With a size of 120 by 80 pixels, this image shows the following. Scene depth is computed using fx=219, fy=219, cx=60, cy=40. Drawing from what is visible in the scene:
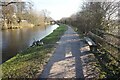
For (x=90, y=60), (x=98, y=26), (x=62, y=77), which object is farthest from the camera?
(x=98, y=26)

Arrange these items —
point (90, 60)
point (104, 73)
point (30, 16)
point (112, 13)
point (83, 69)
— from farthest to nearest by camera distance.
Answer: point (30, 16) < point (112, 13) < point (90, 60) < point (83, 69) < point (104, 73)

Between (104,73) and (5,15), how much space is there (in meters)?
52.1

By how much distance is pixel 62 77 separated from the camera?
6.74 metres

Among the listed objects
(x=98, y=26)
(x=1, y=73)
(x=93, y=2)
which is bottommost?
(x=1, y=73)

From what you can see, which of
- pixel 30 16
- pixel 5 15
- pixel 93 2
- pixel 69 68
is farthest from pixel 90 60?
pixel 30 16

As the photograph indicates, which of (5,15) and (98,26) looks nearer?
(98,26)

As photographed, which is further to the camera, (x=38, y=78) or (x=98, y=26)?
(x=98, y=26)

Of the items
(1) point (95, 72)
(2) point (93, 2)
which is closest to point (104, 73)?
(1) point (95, 72)

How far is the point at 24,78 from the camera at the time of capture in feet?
23.0

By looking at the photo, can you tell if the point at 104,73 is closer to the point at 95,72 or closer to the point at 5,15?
the point at 95,72

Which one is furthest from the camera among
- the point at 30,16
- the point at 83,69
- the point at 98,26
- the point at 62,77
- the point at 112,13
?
the point at 30,16

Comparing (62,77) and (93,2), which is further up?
(93,2)

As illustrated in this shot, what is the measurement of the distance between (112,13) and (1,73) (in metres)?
8.57

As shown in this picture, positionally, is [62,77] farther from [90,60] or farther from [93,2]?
[93,2]
